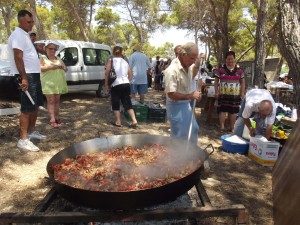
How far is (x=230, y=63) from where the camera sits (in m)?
6.33

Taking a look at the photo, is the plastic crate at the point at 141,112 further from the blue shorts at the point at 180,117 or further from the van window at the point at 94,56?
the van window at the point at 94,56

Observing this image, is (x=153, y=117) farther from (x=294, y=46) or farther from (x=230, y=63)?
(x=294, y=46)

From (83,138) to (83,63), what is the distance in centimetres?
471

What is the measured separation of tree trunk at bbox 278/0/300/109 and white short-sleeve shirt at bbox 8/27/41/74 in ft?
14.2

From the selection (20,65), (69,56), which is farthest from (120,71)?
(69,56)

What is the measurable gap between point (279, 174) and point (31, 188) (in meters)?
3.23

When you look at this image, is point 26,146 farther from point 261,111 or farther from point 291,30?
point 291,30

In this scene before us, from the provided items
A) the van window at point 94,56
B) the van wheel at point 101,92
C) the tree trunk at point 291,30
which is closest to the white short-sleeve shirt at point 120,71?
the tree trunk at point 291,30

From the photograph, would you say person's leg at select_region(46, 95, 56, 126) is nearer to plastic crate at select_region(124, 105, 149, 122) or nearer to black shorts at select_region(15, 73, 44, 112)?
black shorts at select_region(15, 73, 44, 112)

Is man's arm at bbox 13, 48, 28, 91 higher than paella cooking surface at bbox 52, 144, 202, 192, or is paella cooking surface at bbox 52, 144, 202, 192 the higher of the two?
man's arm at bbox 13, 48, 28, 91

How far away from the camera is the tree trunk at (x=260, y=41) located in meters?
8.05

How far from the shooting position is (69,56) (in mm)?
9531

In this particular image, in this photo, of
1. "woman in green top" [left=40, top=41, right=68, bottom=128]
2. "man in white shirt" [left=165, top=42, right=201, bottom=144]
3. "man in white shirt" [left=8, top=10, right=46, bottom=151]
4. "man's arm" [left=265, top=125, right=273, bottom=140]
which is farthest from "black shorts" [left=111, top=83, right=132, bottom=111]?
"man's arm" [left=265, top=125, right=273, bottom=140]

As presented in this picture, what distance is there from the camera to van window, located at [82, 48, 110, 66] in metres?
10.1
